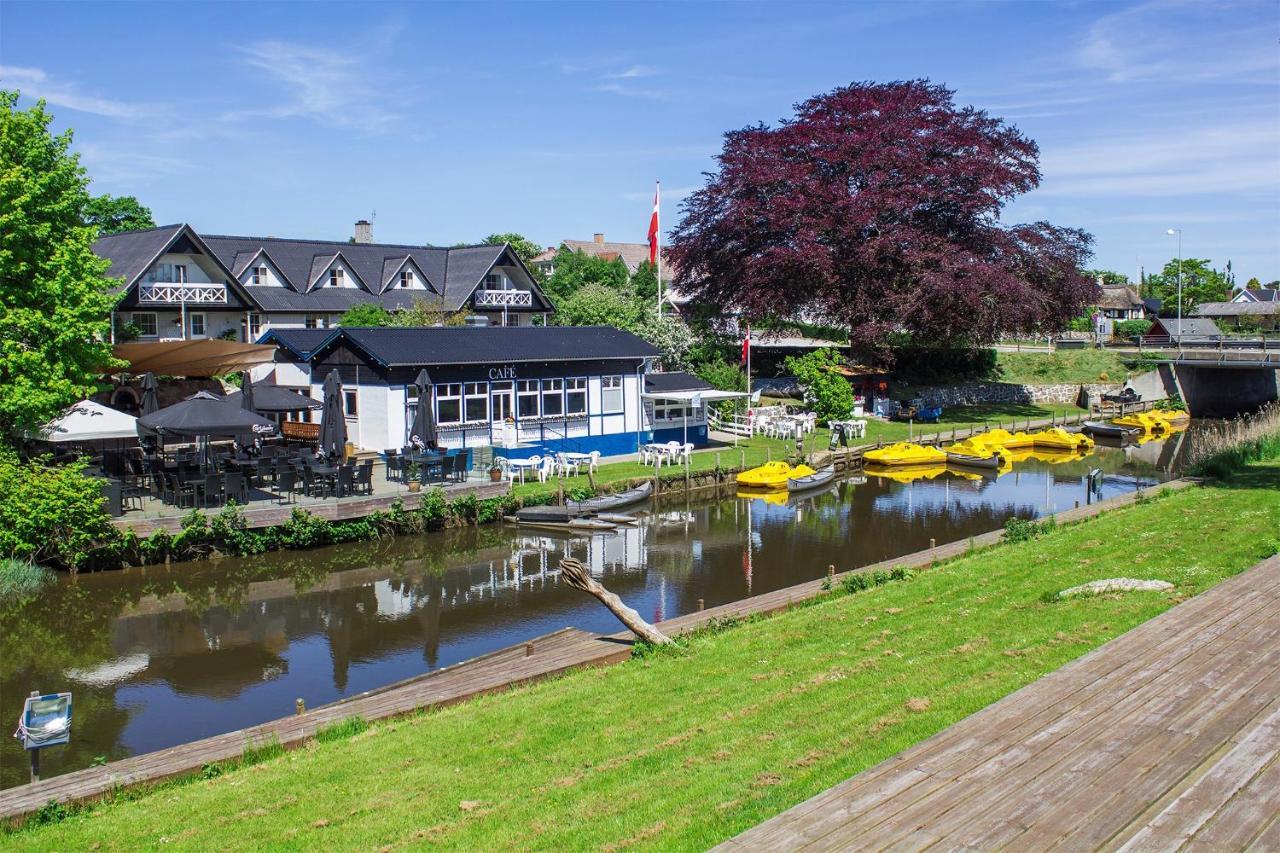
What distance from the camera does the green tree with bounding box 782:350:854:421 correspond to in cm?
4594

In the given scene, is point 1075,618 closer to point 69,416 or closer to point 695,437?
point 69,416

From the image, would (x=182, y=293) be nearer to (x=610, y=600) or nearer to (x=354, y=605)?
(x=354, y=605)

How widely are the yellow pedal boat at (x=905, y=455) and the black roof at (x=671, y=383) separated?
7166mm

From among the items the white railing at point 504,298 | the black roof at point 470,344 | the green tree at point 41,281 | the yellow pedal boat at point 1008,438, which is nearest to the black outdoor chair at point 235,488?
the green tree at point 41,281

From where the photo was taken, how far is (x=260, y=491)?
2734cm

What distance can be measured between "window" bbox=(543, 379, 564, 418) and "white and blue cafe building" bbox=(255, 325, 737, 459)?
0.03 metres

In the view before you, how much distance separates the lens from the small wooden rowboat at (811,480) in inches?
1406

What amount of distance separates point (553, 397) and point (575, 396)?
938mm

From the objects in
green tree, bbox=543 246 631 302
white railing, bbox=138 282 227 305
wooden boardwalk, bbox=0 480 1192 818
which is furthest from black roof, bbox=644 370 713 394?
green tree, bbox=543 246 631 302

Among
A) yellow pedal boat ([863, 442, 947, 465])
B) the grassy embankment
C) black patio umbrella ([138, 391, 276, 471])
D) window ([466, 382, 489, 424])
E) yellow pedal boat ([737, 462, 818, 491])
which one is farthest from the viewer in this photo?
yellow pedal boat ([863, 442, 947, 465])

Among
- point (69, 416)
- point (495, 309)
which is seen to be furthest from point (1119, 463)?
point (69, 416)

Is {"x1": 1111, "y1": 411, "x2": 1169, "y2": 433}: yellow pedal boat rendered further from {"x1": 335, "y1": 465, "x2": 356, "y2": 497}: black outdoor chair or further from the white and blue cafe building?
{"x1": 335, "y1": 465, "x2": 356, "y2": 497}: black outdoor chair

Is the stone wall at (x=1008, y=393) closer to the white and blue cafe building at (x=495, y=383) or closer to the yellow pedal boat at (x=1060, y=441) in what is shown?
the yellow pedal boat at (x=1060, y=441)

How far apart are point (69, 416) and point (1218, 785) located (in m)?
24.7
